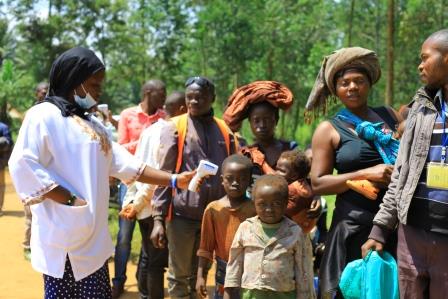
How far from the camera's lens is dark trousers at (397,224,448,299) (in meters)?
2.66

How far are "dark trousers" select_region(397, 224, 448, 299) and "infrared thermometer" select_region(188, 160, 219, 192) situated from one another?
1.19 m

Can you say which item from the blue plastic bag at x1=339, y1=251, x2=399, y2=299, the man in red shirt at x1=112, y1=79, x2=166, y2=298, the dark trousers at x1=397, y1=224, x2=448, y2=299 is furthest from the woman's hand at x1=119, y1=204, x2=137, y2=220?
the dark trousers at x1=397, y1=224, x2=448, y2=299

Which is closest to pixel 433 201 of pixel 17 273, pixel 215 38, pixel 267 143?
pixel 267 143

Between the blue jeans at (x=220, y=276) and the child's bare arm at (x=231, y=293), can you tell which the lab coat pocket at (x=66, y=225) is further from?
the blue jeans at (x=220, y=276)

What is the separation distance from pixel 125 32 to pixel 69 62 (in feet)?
78.9

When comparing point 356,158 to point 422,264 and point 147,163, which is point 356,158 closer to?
point 422,264

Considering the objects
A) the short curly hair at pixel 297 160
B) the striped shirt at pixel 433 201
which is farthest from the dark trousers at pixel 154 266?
the striped shirt at pixel 433 201

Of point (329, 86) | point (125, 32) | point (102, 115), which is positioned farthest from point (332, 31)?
point (329, 86)

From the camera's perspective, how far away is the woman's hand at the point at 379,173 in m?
2.98

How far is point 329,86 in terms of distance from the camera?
3.36m

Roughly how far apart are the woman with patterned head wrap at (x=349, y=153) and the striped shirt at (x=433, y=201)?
0.34m

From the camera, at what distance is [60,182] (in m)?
2.85

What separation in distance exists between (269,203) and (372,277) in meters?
0.67

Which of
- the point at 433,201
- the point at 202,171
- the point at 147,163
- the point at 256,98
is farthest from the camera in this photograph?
the point at 147,163
